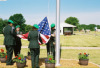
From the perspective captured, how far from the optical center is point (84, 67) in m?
8.02

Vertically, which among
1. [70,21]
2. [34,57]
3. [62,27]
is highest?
[70,21]

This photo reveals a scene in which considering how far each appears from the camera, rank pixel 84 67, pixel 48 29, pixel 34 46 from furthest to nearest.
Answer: pixel 48 29, pixel 84 67, pixel 34 46

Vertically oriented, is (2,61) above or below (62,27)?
below

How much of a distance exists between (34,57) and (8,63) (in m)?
1.61

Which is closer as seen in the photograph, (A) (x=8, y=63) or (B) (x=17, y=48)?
(A) (x=8, y=63)

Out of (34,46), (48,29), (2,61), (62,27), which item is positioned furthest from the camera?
(62,27)

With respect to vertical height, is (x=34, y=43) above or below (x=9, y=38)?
below

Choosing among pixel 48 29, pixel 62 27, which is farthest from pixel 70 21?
pixel 48 29

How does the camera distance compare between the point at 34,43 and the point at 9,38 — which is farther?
the point at 9,38

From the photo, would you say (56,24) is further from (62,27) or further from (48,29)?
(62,27)

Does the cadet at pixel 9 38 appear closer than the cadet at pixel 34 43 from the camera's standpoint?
No

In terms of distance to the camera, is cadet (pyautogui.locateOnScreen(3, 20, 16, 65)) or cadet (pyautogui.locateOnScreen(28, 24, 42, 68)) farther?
cadet (pyautogui.locateOnScreen(3, 20, 16, 65))

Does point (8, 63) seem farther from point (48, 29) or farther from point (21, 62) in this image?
point (48, 29)

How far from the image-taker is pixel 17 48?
31.2 ft
